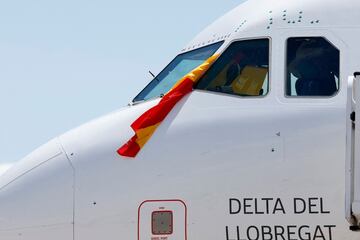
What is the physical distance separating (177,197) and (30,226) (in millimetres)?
1549

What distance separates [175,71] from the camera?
35.2 ft

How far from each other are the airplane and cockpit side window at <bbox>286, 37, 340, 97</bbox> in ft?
0.04

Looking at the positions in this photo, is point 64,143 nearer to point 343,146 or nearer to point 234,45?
point 234,45

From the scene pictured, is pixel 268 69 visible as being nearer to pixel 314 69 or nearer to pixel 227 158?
pixel 314 69

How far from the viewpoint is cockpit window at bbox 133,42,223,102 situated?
10273 millimetres

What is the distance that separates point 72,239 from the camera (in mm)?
9320

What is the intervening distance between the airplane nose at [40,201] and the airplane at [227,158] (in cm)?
1

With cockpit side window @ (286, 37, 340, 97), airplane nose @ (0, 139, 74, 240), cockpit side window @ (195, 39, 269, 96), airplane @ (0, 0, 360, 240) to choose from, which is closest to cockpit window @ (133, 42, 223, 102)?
cockpit side window @ (195, 39, 269, 96)

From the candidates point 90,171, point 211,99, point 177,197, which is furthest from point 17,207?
point 211,99

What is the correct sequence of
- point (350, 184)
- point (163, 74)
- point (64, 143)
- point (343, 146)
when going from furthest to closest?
point (163, 74)
point (64, 143)
point (343, 146)
point (350, 184)

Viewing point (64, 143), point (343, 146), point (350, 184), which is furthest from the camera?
point (64, 143)

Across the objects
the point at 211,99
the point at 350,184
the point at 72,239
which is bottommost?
the point at 72,239

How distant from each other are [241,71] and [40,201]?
256 cm

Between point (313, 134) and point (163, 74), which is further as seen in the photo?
point (163, 74)
